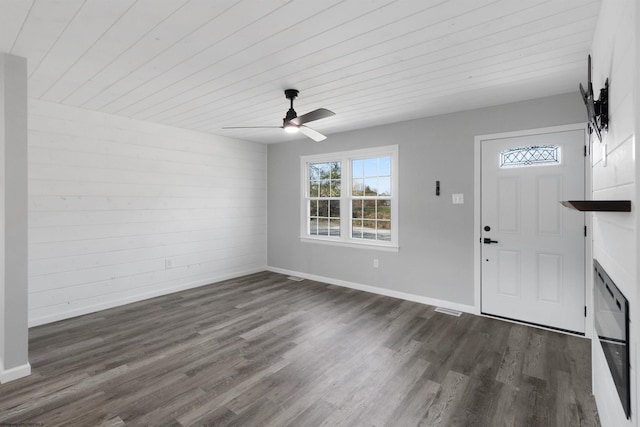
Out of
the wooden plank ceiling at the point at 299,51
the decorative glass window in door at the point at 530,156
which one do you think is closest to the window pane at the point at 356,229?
the wooden plank ceiling at the point at 299,51

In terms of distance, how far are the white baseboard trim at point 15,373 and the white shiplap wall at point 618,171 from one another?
12.4 ft

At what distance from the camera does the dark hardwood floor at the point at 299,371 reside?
81.8 inches

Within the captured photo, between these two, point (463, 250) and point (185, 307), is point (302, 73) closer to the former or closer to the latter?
point (463, 250)

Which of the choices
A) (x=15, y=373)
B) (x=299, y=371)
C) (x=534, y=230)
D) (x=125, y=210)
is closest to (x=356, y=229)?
(x=534, y=230)

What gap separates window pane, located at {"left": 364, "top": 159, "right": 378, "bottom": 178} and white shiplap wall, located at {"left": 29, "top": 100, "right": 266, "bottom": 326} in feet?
7.45

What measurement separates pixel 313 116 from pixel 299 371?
2264 millimetres

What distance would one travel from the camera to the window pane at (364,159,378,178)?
191 inches

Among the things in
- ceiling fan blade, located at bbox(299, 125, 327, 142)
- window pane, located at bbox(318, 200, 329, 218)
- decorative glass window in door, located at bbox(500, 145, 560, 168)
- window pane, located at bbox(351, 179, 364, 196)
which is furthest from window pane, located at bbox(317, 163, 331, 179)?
decorative glass window in door, located at bbox(500, 145, 560, 168)

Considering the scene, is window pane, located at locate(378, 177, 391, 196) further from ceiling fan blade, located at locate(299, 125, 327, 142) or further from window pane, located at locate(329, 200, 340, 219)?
ceiling fan blade, located at locate(299, 125, 327, 142)

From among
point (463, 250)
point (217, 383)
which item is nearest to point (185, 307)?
point (217, 383)

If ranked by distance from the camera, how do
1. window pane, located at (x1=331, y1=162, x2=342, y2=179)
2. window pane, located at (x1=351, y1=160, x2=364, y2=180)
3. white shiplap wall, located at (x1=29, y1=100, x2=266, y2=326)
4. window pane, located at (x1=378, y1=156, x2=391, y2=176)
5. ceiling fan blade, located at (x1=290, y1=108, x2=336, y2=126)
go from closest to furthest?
ceiling fan blade, located at (x1=290, y1=108, x2=336, y2=126)
white shiplap wall, located at (x1=29, y1=100, x2=266, y2=326)
window pane, located at (x1=378, y1=156, x2=391, y2=176)
window pane, located at (x1=351, y1=160, x2=364, y2=180)
window pane, located at (x1=331, y1=162, x2=342, y2=179)

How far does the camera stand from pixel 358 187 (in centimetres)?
504

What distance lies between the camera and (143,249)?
14.5ft

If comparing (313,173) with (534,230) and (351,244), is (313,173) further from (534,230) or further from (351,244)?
(534,230)
